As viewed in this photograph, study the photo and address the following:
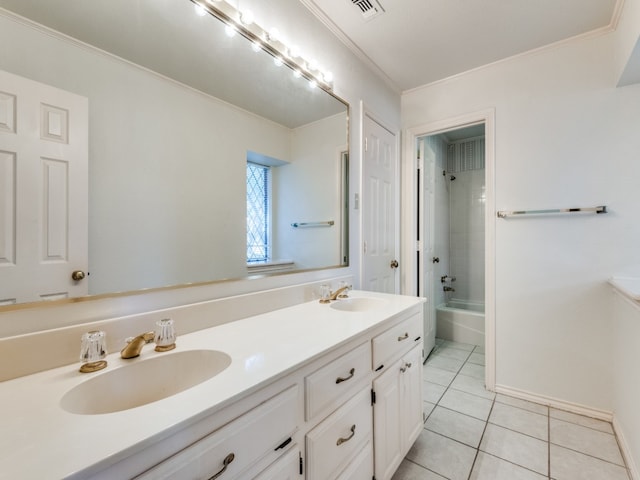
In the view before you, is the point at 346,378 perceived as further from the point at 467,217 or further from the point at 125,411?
the point at 467,217

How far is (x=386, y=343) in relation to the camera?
A: 125 cm

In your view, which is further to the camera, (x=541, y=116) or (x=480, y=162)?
(x=480, y=162)

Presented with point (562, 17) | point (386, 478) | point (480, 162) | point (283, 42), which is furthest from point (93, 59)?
point (480, 162)

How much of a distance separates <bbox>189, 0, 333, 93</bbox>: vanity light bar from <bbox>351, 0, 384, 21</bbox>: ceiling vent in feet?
1.20

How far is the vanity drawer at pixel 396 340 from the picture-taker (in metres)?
1.19

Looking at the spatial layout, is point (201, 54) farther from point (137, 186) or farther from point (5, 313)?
point (5, 313)

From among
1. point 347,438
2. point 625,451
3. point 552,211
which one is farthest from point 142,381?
point 552,211

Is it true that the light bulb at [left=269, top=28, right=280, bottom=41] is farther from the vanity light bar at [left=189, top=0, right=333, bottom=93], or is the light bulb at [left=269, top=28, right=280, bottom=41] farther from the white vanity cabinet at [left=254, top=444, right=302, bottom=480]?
the white vanity cabinet at [left=254, top=444, right=302, bottom=480]

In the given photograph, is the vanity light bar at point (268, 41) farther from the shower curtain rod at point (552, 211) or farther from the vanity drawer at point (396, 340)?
the shower curtain rod at point (552, 211)

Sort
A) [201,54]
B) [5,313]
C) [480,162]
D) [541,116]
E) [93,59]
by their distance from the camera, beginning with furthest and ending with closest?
[480,162]
[541,116]
[201,54]
[93,59]
[5,313]

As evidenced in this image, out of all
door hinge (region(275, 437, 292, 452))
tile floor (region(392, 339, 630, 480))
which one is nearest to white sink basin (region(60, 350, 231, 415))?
door hinge (region(275, 437, 292, 452))

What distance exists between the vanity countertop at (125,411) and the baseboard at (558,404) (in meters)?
1.75

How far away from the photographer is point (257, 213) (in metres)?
1.41

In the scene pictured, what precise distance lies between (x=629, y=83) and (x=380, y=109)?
A: 148cm
